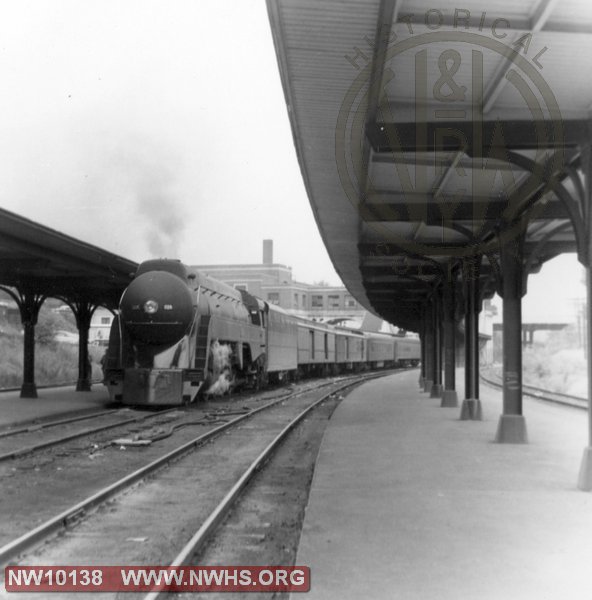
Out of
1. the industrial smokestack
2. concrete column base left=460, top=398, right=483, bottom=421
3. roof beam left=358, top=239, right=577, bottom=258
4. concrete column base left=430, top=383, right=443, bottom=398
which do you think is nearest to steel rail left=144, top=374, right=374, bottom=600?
concrete column base left=460, top=398, right=483, bottom=421

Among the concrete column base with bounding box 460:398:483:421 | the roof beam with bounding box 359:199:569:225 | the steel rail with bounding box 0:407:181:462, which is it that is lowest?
the steel rail with bounding box 0:407:181:462

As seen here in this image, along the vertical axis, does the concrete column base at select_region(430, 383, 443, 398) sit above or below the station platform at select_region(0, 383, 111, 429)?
above

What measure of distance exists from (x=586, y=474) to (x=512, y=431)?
12.5 feet

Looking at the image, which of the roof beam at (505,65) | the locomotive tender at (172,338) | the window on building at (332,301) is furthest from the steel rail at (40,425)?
the window on building at (332,301)

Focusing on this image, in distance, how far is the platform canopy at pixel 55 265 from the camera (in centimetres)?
1510

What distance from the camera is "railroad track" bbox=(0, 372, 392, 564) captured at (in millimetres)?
6008

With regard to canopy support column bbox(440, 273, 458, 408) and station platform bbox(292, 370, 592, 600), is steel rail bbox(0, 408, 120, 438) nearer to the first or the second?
station platform bbox(292, 370, 592, 600)

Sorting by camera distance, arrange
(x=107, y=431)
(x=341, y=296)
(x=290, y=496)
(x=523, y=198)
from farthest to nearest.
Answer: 1. (x=341, y=296)
2. (x=107, y=431)
3. (x=523, y=198)
4. (x=290, y=496)

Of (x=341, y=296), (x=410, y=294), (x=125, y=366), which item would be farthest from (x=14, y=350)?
(x=341, y=296)

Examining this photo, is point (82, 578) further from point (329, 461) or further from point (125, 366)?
point (125, 366)

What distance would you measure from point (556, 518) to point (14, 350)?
35.1m

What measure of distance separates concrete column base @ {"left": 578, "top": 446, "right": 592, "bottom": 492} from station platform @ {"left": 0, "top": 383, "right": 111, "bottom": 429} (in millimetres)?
10187

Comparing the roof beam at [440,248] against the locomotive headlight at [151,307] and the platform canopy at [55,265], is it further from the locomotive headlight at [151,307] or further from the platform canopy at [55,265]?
the platform canopy at [55,265]

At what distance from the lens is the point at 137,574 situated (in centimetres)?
523
